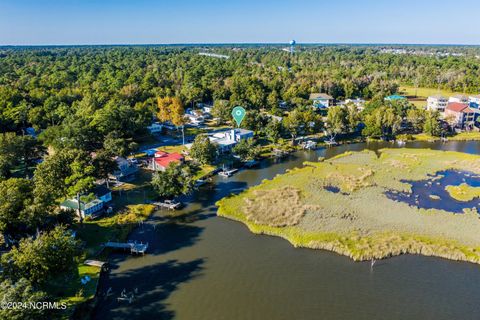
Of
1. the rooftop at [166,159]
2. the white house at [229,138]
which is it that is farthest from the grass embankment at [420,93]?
the rooftop at [166,159]

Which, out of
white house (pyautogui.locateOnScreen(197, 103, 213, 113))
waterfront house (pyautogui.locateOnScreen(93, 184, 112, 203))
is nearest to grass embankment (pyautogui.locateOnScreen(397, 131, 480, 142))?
white house (pyautogui.locateOnScreen(197, 103, 213, 113))

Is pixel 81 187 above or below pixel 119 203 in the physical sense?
above

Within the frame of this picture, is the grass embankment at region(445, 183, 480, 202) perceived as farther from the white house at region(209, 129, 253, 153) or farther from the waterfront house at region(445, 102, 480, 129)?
the waterfront house at region(445, 102, 480, 129)

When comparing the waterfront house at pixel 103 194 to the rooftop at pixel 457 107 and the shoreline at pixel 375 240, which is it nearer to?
the shoreline at pixel 375 240

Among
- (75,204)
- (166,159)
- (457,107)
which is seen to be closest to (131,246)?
(75,204)

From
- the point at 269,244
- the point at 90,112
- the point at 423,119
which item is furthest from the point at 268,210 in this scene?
the point at 423,119

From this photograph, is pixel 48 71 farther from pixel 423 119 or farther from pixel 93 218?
pixel 423 119
